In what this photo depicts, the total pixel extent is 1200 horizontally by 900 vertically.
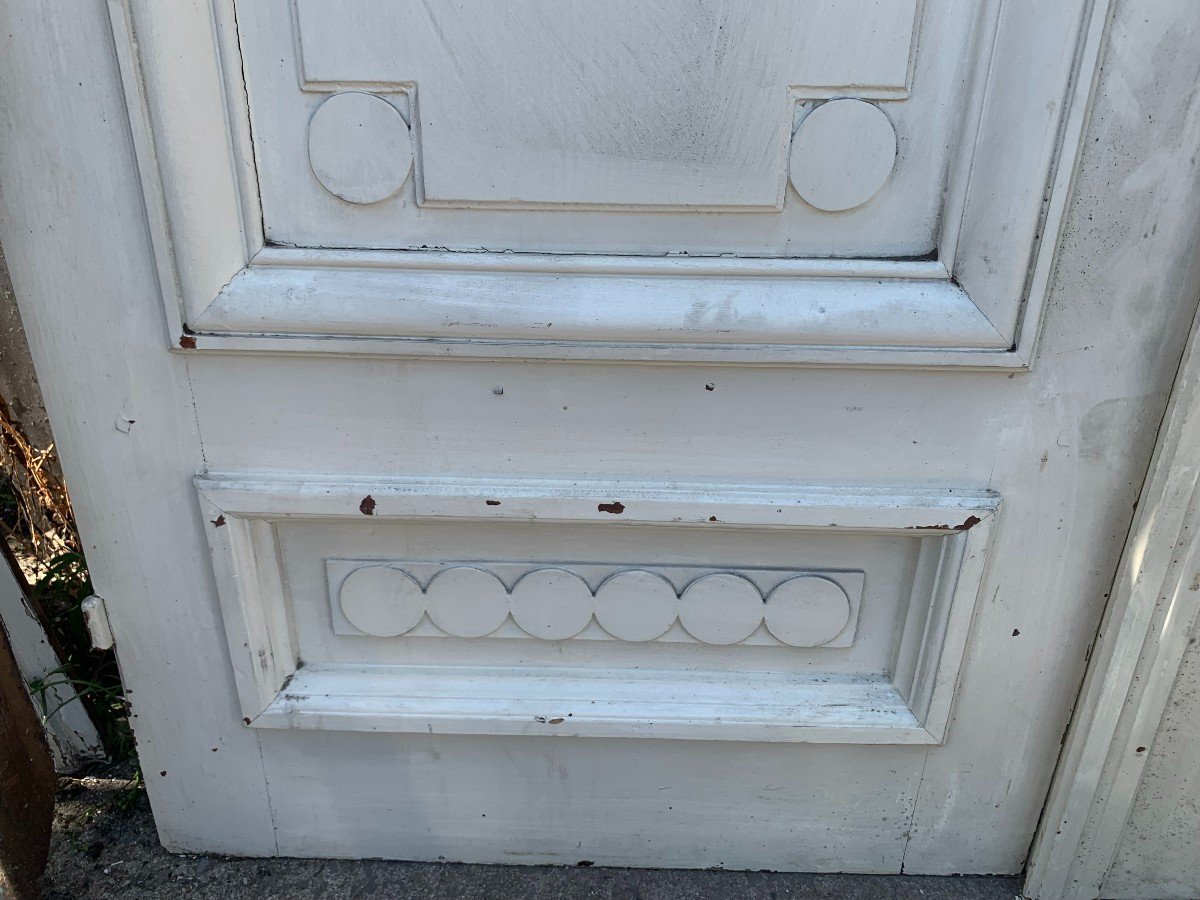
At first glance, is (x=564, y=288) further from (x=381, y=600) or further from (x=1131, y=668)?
(x=1131, y=668)

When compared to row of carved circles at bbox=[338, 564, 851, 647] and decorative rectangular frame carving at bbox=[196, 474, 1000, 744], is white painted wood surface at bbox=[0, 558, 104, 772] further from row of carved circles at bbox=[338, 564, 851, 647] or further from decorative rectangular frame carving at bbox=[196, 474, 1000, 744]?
row of carved circles at bbox=[338, 564, 851, 647]

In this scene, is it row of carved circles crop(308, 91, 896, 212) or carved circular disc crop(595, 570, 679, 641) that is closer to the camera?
row of carved circles crop(308, 91, 896, 212)

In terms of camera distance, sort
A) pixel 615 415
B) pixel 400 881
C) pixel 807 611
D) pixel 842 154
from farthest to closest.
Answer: pixel 400 881 < pixel 807 611 < pixel 615 415 < pixel 842 154

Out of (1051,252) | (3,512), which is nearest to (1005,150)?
(1051,252)

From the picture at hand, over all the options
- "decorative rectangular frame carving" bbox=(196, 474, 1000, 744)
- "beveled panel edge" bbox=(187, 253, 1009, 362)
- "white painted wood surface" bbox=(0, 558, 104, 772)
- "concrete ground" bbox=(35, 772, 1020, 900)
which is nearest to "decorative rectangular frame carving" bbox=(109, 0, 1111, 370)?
"beveled panel edge" bbox=(187, 253, 1009, 362)

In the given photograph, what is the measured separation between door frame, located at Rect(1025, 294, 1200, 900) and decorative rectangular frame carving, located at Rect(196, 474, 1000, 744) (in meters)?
0.19

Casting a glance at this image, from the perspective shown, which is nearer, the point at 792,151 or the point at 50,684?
the point at 792,151

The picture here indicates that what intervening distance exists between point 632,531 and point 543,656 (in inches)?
10.1

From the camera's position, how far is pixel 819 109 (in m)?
0.86

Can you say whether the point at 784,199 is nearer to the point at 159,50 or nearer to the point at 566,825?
the point at 159,50

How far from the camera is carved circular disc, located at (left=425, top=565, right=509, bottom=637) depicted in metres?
1.09

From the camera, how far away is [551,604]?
3.61ft

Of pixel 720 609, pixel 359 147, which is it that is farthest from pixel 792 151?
pixel 720 609

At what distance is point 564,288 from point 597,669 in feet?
1.93
